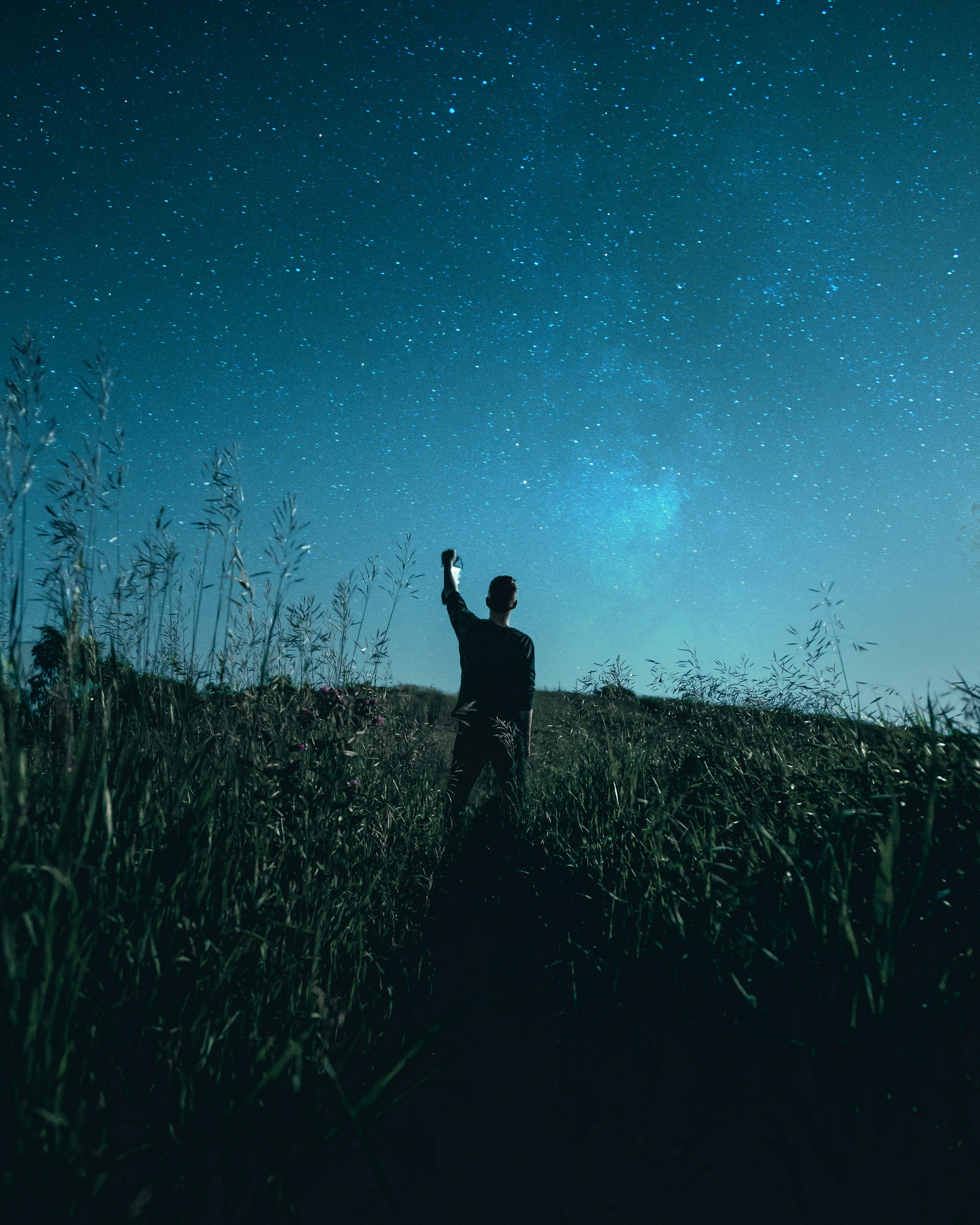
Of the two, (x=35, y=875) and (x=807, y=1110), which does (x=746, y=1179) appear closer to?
(x=807, y=1110)

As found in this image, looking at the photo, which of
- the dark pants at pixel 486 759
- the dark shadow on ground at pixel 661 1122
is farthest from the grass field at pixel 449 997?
the dark pants at pixel 486 759

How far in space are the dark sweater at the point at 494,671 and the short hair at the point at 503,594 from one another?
17cm

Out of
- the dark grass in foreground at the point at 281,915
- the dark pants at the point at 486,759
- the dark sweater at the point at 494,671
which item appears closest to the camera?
the dark grass in foreground at the point at 281,915

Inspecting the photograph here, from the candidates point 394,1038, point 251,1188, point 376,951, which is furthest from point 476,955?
point 251,1188

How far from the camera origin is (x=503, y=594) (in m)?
4.65

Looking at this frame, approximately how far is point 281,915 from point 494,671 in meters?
2.79

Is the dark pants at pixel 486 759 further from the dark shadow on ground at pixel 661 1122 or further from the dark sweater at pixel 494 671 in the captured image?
the dark shadow on ground at pixel 661 1122

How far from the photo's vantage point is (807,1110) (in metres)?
1.30

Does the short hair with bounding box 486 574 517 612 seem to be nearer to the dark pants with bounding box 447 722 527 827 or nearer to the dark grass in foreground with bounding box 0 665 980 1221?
the dark pants with bounding box 447 722 527 827

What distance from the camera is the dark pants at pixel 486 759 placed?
4230 mm

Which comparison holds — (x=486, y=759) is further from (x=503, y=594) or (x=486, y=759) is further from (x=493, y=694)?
(x=503, y=594)

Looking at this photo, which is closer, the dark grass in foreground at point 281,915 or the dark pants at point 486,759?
the dark grass in foreground at point 281,915

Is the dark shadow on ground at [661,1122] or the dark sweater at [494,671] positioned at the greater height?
the dark sweater at [494,671]

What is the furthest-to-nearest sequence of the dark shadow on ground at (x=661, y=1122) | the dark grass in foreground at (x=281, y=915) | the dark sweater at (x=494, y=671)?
the dark sweater at (x=494, y=671) → the dark shadow on ground at (x=661, y=1122) → the dark grass in foreground at (x=281, y=915)
